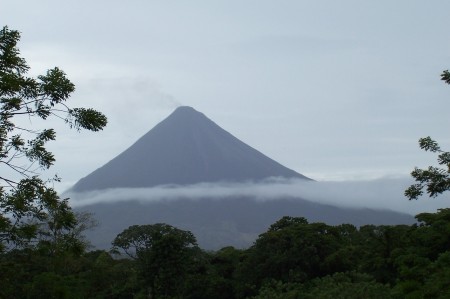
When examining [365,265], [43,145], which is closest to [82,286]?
[365,265]

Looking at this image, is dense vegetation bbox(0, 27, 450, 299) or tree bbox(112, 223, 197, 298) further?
tree bbox(112, 223, 197, 298)

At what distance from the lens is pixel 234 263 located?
46.0m

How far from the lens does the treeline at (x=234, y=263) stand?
109 feet

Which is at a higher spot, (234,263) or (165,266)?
(234,263)

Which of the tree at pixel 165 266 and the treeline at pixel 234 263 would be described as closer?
the treeline at pixel 234 263

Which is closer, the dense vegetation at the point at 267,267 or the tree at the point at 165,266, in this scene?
the dense vegetation at the point at 267,267

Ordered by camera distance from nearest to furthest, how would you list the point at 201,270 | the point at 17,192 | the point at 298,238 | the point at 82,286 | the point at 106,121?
the point at 17,192 < the point at 106,121 < the point at 82,286 < the point at 298,238 < the point at 201,270

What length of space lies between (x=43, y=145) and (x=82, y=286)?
30.3 m

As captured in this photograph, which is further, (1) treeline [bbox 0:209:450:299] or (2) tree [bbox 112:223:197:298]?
(2) tree [bbox 112:223:197:298]

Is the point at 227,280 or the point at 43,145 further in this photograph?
the point at 227,280

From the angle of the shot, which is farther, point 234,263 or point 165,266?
point 234,263

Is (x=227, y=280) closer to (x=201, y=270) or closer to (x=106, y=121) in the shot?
(x=201, y=270)

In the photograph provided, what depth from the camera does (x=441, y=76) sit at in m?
11.2

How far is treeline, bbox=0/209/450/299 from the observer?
33094 mm
